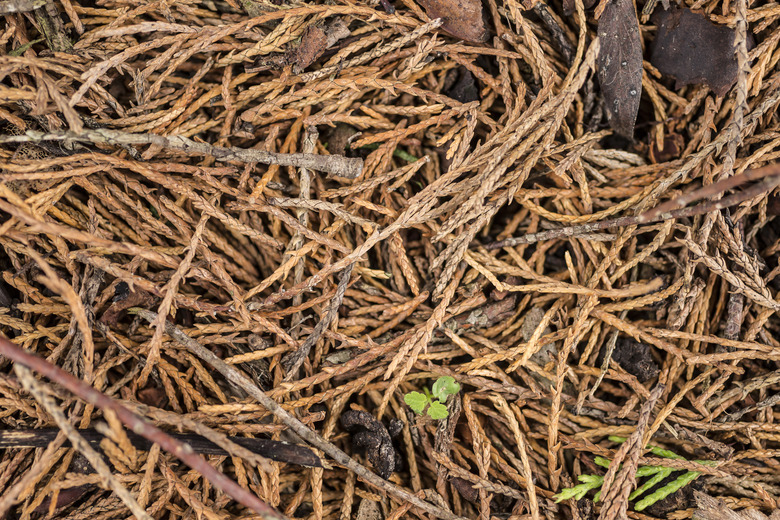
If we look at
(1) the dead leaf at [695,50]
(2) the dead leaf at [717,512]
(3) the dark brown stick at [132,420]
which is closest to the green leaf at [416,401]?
(3) the dark brown stick at [132,420]

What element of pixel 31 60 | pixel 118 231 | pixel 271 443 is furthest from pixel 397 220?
pixel 31 60

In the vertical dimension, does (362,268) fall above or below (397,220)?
below

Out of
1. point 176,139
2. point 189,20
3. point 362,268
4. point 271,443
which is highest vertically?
point 189,20

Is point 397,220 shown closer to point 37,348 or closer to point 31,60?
point 31,60

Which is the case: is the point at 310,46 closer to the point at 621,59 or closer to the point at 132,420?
the point at 621,59

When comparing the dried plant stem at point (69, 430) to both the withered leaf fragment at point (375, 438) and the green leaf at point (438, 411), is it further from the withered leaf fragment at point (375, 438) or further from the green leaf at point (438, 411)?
the green leaf at point (438, 411)

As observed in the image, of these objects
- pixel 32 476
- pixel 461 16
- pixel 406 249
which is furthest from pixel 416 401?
pixel 461 16
